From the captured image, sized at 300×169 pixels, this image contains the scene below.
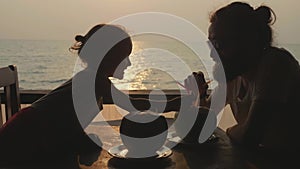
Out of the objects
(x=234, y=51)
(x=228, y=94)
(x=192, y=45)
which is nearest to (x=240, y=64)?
(x=234, y=51)

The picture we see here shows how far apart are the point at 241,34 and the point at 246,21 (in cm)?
5

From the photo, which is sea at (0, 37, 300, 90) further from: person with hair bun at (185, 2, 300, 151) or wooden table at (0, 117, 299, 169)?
wooden table at (0, 117, 299, 169)

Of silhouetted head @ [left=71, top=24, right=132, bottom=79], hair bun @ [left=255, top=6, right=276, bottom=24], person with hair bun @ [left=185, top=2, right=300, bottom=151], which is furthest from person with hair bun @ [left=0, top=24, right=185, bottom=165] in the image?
hair bun @ [left=255, top=6, right=276, bottom=24]

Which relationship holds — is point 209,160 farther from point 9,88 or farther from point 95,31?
point 9,88

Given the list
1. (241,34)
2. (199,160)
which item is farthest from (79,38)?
(199,160)

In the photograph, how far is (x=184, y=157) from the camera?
101 centimetres

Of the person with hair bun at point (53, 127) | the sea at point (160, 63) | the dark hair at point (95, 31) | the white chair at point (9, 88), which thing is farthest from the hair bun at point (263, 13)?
the white chair at point (9, 88)

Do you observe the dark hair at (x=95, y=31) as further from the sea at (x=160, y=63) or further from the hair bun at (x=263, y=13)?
the hair bun at (x=263, y=13)

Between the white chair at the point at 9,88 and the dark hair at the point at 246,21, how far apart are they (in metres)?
0.83

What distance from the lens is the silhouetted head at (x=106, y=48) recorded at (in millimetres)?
1473

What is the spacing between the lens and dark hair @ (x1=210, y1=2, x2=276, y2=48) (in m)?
1.29

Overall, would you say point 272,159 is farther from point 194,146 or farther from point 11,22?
point 11,22

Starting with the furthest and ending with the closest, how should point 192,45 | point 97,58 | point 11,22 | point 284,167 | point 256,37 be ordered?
point 11,22 → point 192,45 → point 97,58 → point 256,37 → point 284,167

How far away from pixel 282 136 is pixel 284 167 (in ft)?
0.93
